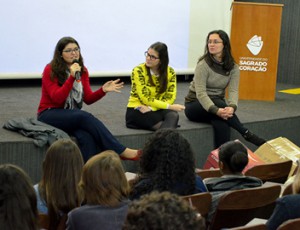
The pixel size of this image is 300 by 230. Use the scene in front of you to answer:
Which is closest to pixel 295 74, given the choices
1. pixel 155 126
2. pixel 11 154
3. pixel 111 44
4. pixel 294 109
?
pixel 294 109

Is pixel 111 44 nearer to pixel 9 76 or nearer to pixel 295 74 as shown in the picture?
pixel 9 76

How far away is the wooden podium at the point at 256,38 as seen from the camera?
687 centimetres

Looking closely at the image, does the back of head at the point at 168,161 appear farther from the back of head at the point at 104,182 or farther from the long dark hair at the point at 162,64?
the long dark hair at the point at 162,64

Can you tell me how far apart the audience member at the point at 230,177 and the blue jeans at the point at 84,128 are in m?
1.34

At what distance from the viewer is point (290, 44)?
852 centimetres

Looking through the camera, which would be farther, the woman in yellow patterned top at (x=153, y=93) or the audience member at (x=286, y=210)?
the woman in yellow patterned top at (x=153, y=93)

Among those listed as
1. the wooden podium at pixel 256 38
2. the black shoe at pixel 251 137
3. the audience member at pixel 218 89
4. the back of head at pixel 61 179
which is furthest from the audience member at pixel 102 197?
the wooden podium at pixel 256 38

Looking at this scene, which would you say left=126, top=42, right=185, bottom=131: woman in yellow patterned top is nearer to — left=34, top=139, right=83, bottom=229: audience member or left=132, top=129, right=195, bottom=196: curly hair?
left=132, top=129, right=195, bottom=196: curly hair

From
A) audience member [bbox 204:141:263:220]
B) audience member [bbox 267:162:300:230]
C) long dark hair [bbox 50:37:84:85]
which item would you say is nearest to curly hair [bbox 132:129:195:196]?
audience member [bbox 204:141:263:220]

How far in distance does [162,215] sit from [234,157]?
199 centimetres

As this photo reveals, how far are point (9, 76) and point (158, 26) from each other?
76.7 inches

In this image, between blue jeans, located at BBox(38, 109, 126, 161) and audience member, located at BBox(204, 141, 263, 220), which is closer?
audience member, located at BBox(204, 141, 263, 220)

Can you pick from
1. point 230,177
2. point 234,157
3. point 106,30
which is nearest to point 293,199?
point 230,177

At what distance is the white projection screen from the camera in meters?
7.04
